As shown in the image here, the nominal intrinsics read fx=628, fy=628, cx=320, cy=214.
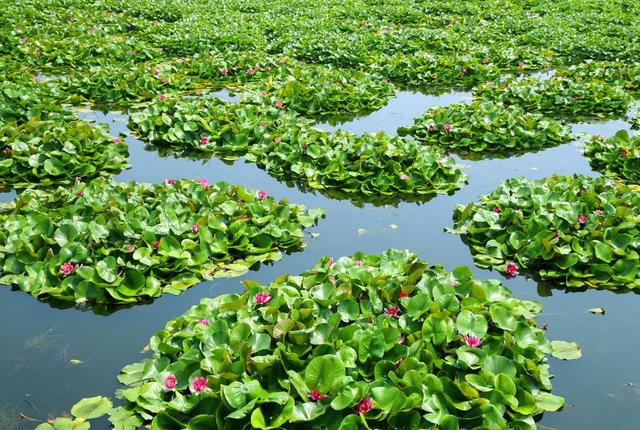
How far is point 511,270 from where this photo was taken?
5.34 m

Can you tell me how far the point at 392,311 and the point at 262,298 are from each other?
0.88 m

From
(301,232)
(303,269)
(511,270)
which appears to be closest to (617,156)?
(511,270)

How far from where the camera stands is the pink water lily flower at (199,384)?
11.7 ft

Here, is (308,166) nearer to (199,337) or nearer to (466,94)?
(199,337)

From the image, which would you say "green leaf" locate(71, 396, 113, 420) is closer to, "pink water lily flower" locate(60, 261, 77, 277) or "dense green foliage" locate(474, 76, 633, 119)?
"pink water lily flower" locate(60, 261, 77, 277)

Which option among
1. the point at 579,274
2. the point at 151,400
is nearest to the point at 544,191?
the point at 579,274

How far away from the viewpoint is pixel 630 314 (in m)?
4.93

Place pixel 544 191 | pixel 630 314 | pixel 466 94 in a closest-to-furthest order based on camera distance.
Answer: pixel 630 314
pixel 544 191
pixel 466 94

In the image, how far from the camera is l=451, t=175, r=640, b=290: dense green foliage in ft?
17.2

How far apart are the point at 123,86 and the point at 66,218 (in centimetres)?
489

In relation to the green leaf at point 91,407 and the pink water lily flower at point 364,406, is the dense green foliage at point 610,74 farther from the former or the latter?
the green leaf at point 91,407

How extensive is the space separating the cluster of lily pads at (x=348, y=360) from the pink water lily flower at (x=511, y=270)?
0.74 meters

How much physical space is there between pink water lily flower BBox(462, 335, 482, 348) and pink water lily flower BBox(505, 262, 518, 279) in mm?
1542

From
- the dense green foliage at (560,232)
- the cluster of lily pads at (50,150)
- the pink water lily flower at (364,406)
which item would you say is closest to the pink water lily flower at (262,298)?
the pink water lily flower at (364,406)
